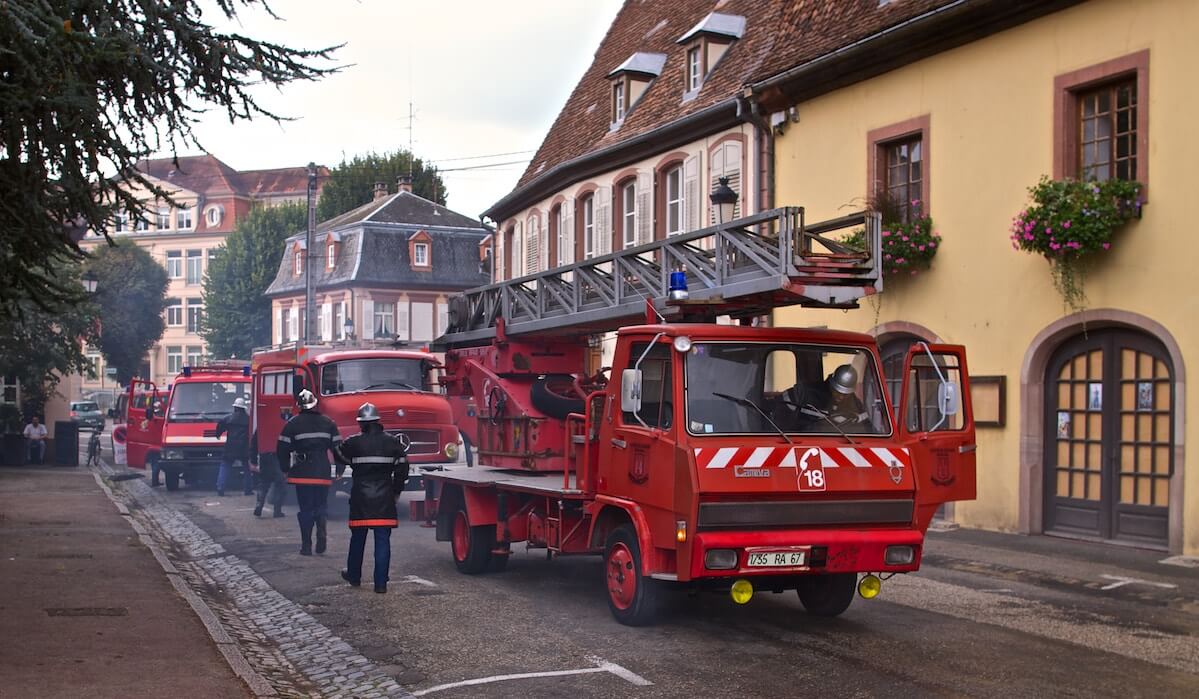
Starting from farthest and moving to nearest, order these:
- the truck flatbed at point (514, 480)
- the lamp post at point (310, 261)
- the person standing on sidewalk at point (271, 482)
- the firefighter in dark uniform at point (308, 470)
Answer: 1. the lamp post at point (310, 261)
2. the person standing on sidewalk at point (271, 482)
3. the firefighter in dark uniform at point (308, 470)
4. the truck flatbed at point (514, 480)

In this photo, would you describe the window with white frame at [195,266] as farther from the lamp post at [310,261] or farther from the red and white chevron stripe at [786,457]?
the red and white chevron stripe at [786,457]

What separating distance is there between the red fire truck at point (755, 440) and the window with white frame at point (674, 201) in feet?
45.8

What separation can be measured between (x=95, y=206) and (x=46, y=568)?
16.5 ft

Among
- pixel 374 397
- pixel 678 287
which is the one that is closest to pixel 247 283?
pixel 374 397

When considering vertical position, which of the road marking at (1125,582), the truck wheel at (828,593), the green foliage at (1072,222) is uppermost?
the green foliage at (1072,222)

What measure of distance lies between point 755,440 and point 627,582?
Result: 4.79ft

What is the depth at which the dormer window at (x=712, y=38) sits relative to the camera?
24.9 m

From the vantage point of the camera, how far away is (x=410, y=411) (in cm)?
1964

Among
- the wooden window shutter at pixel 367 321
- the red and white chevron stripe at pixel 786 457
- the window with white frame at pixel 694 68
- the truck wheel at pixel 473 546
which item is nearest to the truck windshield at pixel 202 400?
the window with white frame at pixel 694 68

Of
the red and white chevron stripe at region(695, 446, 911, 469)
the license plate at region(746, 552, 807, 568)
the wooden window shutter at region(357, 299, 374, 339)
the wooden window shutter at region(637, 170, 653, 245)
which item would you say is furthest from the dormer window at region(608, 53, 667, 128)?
the wooden window shutter at region(357, 299, 374, 339)

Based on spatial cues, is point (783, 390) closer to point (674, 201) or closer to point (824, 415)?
point (824, 415)

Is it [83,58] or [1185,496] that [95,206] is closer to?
[83,58]

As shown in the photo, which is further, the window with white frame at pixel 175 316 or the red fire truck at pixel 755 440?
the window with white frame at pixel 175 316

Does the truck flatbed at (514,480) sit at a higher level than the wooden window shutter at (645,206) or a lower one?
lower
